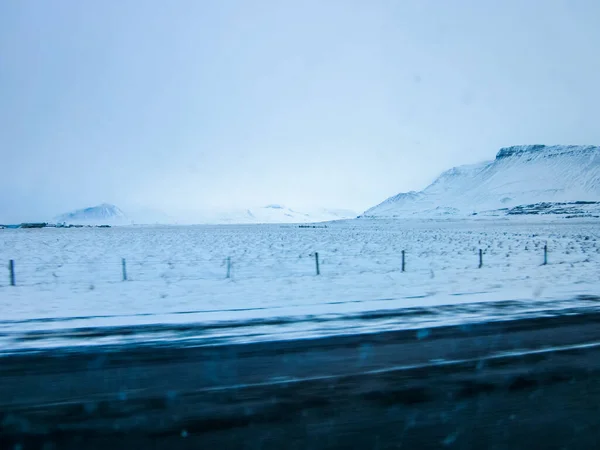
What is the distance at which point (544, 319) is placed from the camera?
898 centimetres

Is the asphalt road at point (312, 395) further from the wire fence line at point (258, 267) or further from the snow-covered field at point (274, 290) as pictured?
the wire fence line at point (258, 267)

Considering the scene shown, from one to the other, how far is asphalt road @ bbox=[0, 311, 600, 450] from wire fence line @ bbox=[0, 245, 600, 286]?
987cm

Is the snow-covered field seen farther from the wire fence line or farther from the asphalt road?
the asphalt road

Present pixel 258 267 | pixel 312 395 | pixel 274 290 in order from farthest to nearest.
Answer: pixel 258 267
pixel 274 290
pixel 312 395

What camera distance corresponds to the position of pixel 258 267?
64.8 ft

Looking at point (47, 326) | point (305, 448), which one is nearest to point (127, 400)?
point (305, 448)

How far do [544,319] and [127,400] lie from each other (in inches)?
302

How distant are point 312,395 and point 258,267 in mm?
14926

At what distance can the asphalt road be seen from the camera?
3939 millimetres

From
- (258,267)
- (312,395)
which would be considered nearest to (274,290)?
(258,267)

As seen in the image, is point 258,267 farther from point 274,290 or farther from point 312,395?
point 312,395

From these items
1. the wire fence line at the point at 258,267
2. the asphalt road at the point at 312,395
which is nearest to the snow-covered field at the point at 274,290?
the wire fence line at the point at 258,267

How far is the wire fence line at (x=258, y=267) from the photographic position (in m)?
16.7

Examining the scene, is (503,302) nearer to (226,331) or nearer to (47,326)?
(226,331)
